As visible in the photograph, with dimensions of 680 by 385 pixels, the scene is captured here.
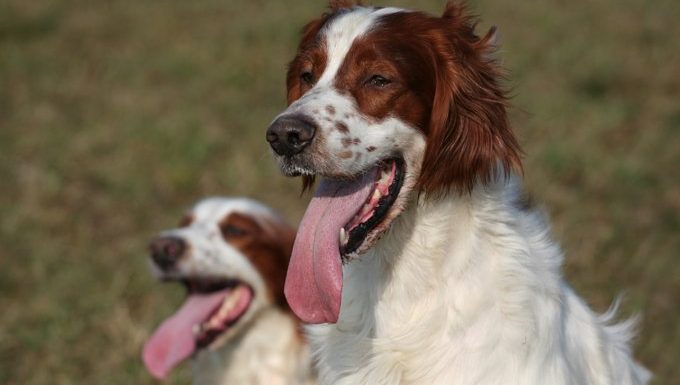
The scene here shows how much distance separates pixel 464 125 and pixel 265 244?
2.21 meters

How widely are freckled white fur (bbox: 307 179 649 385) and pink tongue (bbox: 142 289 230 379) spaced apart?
172 cm

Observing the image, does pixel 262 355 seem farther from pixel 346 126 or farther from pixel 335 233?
pixel 346 126

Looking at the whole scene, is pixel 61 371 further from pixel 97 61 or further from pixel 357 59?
pixel 97 61

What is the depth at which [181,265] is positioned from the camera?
5.32m

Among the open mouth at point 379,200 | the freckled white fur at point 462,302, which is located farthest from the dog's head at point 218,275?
the open mouth at point 379,200

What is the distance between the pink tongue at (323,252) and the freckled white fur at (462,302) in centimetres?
22

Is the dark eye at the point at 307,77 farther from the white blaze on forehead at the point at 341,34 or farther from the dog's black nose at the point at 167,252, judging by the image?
the dog's black nose at the point at 167,252

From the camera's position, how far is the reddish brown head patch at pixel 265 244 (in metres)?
5.25

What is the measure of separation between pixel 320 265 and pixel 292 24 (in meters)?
9.22

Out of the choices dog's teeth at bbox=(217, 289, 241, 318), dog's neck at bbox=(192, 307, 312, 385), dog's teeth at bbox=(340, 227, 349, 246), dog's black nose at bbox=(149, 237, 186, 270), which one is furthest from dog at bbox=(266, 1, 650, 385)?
dog's black nose at bbox=(149, 237, 186, 270)

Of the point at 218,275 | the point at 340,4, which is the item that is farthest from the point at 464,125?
the point at 218,275

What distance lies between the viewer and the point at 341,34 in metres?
3.48

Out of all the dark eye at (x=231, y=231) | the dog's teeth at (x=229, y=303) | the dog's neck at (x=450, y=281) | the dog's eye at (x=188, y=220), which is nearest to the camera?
the dog's neck at (x=450, y=281)

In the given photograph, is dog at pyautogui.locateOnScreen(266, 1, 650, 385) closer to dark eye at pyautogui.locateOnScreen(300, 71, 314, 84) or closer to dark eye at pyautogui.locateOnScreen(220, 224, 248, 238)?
dark eye at pyautogui.locateOnScreen(300, 71, 314, 84)
